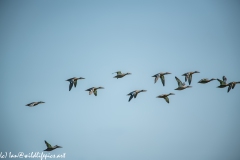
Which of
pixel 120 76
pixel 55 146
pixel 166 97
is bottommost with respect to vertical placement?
pixel 55 146

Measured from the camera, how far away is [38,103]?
3775cm

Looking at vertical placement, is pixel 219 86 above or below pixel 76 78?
below

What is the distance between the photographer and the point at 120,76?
37.6 metres

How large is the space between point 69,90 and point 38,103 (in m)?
4.75

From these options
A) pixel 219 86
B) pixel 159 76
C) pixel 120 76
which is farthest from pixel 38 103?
pixel 219 86

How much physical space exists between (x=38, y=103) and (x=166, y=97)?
1497 cm

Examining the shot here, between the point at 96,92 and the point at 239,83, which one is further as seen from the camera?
the point at 239,83

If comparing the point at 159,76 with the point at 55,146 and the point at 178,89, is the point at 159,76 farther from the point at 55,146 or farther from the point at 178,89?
the point at 55,146

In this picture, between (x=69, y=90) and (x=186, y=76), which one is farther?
(x=186, y=76)

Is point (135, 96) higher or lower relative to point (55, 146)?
higher

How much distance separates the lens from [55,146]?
38.8 metres

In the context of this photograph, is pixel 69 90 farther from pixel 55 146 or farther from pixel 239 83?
pixel 239 83

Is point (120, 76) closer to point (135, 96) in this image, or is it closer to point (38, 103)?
point (135, 96)

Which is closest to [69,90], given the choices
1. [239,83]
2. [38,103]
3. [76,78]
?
[76,78]
